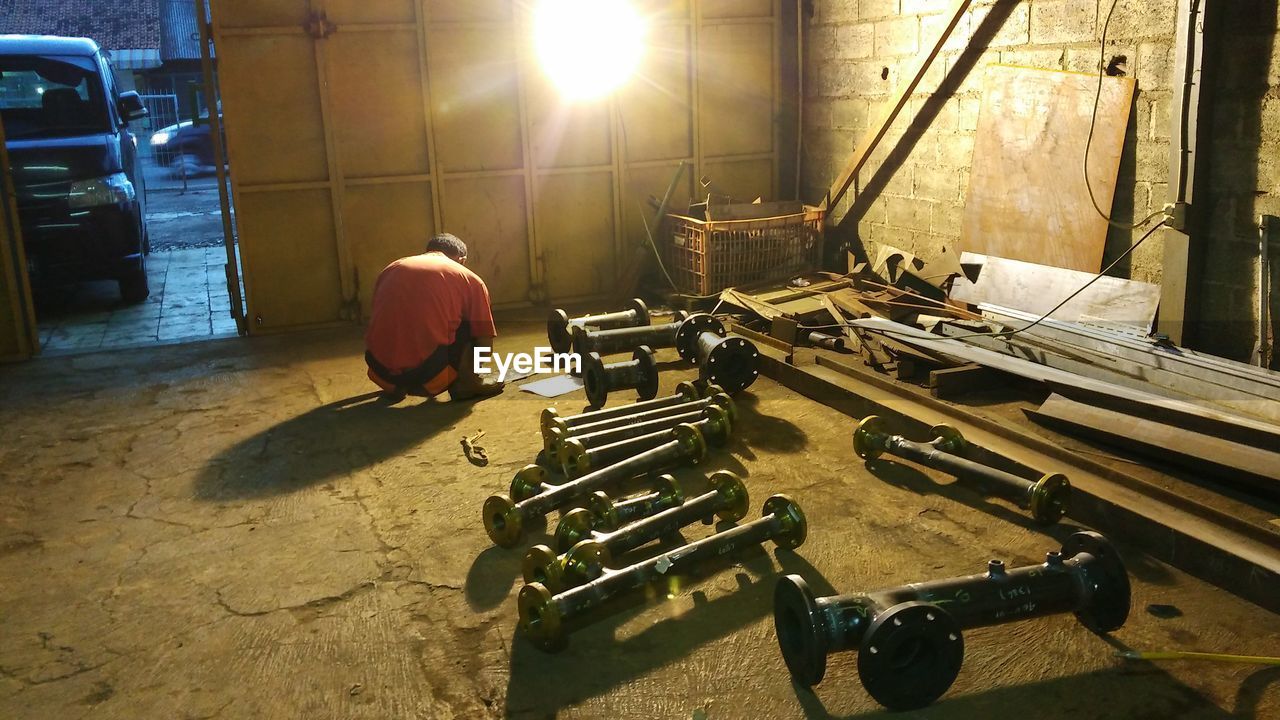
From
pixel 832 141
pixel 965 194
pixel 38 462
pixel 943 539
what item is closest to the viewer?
pixel 943 539

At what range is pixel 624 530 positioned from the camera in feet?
12.5

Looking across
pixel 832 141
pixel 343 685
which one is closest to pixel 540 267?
pixel 832 141

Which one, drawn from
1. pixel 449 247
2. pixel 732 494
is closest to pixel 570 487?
pixel 732 494

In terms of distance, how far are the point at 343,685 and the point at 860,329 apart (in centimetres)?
438

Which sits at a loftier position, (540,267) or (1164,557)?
(540,267)

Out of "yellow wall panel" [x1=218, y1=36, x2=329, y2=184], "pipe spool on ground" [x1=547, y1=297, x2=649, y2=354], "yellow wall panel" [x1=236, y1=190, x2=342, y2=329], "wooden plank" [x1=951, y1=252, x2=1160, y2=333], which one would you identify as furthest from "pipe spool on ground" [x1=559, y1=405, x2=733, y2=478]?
"yellow wall panel" [x1=218, y1=36, x2=329, y2=184]

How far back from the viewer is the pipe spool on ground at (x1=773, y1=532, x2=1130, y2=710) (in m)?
2.84

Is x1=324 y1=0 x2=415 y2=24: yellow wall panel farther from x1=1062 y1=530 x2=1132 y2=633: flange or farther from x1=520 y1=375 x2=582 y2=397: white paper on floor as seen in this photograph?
x1=1062 y1=530 x2=1132 y2=633: flange

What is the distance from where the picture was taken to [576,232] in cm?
879

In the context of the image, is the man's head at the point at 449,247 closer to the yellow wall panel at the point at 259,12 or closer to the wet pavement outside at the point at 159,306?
the yellow wall panel at the point at 259,12

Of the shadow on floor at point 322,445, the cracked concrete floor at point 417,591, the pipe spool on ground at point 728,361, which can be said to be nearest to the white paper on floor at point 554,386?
the cracked concrete floor at point 417,591

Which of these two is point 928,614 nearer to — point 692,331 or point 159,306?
point 692,331

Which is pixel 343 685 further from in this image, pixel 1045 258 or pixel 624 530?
pixel 1045 258

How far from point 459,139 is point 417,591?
5327mm
